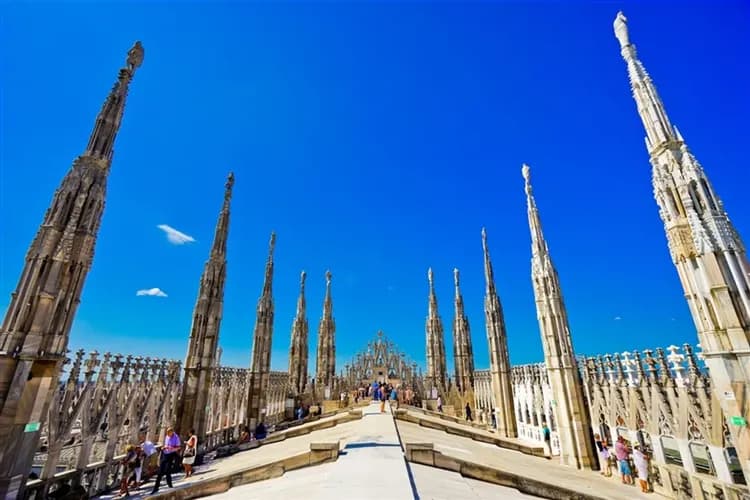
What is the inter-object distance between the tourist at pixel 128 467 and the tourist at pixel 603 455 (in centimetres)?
1853

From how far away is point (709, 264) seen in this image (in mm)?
8797

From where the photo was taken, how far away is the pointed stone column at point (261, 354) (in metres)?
22.1

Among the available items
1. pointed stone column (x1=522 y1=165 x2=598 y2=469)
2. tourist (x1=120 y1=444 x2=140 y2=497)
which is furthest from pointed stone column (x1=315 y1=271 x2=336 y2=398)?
pointed stone column (x1=522 y1=165 x2=598 y2=469)

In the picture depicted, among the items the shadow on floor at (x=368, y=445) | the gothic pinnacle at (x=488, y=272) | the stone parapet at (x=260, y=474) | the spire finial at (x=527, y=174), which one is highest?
the spire finial at (x=527, y=174)

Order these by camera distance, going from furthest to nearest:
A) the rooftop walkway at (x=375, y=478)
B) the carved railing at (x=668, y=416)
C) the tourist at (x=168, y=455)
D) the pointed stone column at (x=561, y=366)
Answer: the pointed stone column at (x=561, y=366), the tourist at (x=168, y=455), the carved railing at (x=668, y=416), the rooftop walkway at (x=375, y=478)

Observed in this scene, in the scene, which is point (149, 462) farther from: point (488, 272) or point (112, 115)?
point (488, 272)

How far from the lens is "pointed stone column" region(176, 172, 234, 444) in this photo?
50.8ft

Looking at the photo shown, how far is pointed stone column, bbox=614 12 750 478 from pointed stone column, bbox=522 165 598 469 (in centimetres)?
693

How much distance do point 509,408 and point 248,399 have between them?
61.8ft

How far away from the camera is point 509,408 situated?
2397cm

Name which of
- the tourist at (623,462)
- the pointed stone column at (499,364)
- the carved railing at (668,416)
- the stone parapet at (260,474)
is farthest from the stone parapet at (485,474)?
the pointed stone column at (499,364)

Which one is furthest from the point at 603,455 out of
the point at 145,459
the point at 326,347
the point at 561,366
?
the point at 326,347

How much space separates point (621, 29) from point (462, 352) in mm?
30485

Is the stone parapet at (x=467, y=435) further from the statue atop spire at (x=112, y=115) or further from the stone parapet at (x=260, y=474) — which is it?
the statue atop spire at (x=112, y=115)
